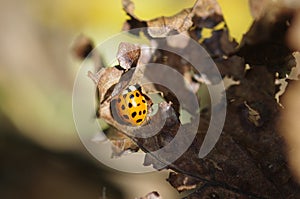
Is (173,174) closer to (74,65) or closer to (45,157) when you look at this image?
(45,157)

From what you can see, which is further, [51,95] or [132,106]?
[51,95]

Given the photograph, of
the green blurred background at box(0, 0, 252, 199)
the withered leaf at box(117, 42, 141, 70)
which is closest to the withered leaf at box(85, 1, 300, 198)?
the withered leaf at box(117, 42, 141, 70)

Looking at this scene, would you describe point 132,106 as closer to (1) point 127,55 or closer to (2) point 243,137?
(1) point 127,55

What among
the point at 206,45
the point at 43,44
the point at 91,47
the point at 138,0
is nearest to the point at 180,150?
the point at 206,45

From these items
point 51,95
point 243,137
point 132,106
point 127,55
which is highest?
point 127,55

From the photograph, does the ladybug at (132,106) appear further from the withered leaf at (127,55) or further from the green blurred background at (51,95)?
the green blurred background at (51,95)

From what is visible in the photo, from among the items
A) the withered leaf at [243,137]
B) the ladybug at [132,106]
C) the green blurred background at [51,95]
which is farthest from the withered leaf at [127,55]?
the green blurred background at [51,95]

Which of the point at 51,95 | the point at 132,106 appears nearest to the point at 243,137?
the point at 132,106

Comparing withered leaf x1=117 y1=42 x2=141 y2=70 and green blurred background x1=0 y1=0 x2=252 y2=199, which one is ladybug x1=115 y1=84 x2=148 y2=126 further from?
green blurred background x1=0 y1=0 x2=252 y2=199
